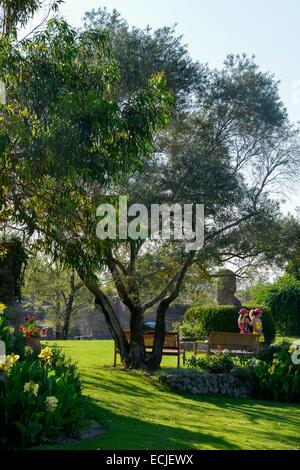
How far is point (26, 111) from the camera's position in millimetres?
10008

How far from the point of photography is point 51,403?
26.7ft

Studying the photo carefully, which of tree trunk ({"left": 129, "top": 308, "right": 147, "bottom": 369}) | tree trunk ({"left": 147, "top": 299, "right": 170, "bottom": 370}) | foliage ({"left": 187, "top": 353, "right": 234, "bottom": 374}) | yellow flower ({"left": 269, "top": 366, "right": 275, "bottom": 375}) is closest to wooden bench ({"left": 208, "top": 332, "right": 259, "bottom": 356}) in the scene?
tree trunk ({"left": 147, "top": 299, "right": 170, "bottom": 370})

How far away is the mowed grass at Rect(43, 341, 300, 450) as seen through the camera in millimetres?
8992

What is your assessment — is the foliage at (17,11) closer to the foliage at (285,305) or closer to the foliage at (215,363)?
the foliage at (215,363)

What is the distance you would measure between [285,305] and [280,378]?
15290 mm

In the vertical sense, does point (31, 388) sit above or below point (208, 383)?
above

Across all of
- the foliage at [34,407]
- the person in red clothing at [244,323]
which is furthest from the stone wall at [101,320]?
the foliage at [34,407]

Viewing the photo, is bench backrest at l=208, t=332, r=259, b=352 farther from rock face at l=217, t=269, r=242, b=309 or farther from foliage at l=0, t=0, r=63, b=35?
foliage at l=0, t=0, r=63, b=35

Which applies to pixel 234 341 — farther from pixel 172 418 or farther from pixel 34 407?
pixel 34 407

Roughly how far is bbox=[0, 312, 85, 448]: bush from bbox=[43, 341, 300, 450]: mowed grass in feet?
0.94

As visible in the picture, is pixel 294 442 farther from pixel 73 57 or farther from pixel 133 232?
pixel 73 57

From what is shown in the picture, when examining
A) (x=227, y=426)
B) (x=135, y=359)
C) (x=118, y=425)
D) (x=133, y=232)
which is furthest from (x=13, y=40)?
(x=135, y=359)

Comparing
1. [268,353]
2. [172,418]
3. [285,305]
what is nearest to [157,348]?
[268,353]

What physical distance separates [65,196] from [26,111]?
1.38m
